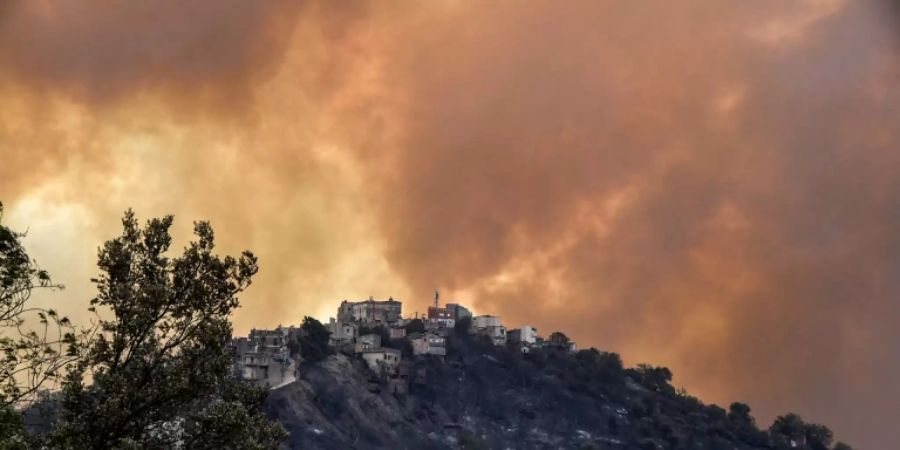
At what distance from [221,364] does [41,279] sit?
770cm

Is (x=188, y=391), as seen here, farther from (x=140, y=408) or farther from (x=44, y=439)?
(x=44, y=439)

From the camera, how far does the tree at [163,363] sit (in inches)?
1308

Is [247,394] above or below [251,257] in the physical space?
below

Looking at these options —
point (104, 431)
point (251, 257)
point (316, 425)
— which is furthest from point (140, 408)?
point (316, 425)

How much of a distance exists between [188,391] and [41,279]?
23.3 ft

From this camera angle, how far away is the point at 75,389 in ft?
108

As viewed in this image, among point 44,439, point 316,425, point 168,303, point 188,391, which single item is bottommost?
point 44,439

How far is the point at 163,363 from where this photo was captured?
35531mm

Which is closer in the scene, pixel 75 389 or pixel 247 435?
pixel 75 389

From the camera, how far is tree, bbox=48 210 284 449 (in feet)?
109

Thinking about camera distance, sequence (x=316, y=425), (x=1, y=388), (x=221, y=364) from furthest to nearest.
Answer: (x=316, y=425)
(x=221, y=364)
(x=1, y=388)

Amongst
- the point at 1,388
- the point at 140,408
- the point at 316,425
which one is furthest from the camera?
the point at 316,425

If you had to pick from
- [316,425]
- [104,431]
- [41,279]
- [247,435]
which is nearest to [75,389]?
[104,431]

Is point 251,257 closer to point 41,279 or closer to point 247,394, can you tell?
point 247,394
